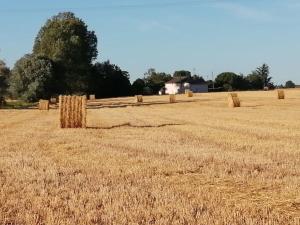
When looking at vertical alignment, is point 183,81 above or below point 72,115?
above

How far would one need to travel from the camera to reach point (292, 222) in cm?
698

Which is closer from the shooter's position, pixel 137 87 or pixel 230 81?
pixel 137 87

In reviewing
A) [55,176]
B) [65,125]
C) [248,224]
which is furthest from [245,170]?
[65,125]

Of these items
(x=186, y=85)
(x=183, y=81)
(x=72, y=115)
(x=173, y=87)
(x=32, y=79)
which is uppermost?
(x=32, y=79)

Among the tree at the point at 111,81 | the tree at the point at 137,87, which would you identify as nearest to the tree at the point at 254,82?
the tree at the point at 137,87

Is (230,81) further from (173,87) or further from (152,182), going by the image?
(152,182)

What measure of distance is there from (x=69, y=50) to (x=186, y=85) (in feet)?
345

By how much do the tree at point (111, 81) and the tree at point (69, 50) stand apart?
83.4 ft

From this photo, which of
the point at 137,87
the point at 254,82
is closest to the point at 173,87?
the point at 254,82

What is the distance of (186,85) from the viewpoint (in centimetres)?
18975

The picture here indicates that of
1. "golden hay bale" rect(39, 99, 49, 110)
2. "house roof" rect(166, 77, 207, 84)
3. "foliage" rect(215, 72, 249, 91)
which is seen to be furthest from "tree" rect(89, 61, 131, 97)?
"house roof" rect(166, 77, 207, 84)

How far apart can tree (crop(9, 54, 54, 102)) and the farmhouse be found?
93.4 meters

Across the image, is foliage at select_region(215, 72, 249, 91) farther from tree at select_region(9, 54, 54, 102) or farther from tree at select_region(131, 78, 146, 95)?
tree at select_region(9, 54, 54, 102)

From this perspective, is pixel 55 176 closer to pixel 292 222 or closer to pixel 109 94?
pixel 292 222
